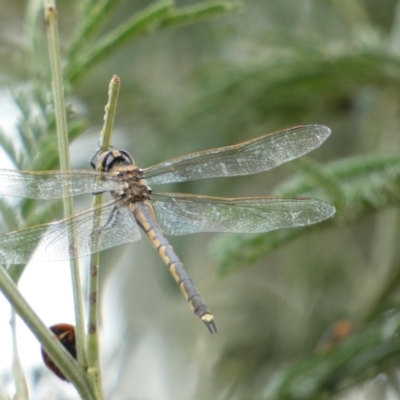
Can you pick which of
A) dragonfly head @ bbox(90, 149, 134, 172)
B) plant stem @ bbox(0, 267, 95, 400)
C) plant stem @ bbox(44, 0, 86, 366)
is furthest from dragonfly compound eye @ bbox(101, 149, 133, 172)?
plant stem @ bbox(0, 267, 95, 400)

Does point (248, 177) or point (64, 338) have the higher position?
point (248, 177)

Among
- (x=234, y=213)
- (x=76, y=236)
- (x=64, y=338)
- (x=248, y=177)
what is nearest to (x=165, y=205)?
(x=234, y=213)

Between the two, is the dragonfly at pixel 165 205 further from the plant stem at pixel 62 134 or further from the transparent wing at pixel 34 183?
the plant stem at pixel 62 134

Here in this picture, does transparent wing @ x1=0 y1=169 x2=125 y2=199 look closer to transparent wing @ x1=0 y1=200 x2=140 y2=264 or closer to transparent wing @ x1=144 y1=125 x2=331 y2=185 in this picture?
transparent wing @ x1=0 y1=200 x2=140 y2=264

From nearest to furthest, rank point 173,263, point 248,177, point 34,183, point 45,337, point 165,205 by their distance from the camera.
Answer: point 45,337, point 34,183, point 173,263, point 165,205, point 248,177

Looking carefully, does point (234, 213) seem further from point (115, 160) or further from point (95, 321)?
point (95, 321)

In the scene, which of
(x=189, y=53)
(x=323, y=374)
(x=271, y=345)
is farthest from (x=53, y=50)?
(x=189, y=53)

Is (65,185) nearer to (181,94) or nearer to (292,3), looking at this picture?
(181,94)
